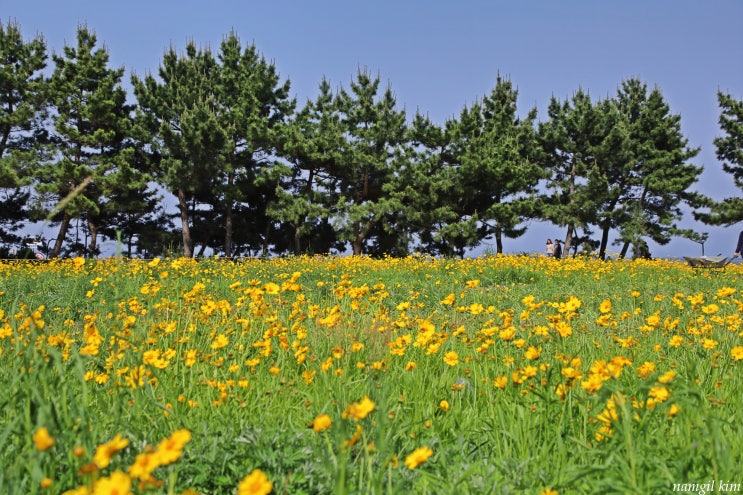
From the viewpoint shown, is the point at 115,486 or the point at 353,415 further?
the point at 353,415

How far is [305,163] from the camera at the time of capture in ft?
76.1

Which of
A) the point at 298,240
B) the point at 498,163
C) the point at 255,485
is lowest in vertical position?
the point at 255,485

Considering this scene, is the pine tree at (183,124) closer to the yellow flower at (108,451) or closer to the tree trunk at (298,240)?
the tree trunk at (298,240)

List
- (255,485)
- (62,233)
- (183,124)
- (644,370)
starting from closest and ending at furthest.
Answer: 1. (255,485)
2. (644,370)
3. (183,124)
4. (62,233)

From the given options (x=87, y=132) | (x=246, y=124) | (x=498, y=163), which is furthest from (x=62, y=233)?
(x=498, y=163)

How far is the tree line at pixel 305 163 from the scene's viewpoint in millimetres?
20562

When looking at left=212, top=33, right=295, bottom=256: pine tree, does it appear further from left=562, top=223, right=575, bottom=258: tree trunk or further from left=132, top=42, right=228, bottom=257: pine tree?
left=562, top=223, right=575, bottom=258: tree trunk

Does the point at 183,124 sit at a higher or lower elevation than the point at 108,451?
higher

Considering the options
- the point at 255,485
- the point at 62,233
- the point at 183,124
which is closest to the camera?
the point at 255,485

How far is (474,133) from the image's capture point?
2416 cm

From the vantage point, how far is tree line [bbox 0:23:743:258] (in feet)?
67.5

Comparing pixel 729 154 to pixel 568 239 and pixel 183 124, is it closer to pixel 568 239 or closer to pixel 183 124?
pixel 568 239

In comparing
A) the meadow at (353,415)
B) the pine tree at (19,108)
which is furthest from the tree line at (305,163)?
the meadow at (353,415)

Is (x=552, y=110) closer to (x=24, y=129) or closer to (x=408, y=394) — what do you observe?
(x=24, y=129)
